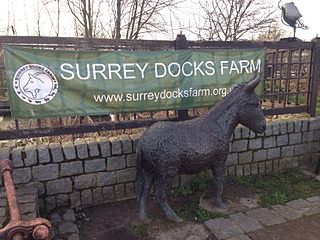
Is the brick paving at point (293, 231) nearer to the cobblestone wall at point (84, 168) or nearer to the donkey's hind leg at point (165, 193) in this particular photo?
the donkey's hind leg at point (165, 193)

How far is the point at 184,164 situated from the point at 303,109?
11.0 ft

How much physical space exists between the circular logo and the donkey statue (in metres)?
1.39

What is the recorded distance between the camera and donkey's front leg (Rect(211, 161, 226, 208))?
391cm

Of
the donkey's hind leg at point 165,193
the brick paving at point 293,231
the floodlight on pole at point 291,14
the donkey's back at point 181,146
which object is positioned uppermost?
the floodlight on pole at point 291,14

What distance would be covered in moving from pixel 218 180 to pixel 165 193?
2.58ft

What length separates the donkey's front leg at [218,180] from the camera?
3906 mm

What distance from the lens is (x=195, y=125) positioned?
3775 mm

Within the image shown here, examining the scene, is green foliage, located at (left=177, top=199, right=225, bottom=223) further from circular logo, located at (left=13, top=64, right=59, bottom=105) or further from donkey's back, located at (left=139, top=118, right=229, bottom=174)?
circular logo, located at (left=13, top=64, right=59, bottom=105)

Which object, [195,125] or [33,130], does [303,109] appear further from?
[33,130]

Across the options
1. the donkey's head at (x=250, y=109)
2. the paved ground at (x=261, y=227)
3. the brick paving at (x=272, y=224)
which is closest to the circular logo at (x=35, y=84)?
the paved ground at (x=261, y=227)

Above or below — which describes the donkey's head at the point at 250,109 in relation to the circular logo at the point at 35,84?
below

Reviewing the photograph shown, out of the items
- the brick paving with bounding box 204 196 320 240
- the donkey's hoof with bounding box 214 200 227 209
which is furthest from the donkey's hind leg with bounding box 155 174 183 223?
the donkey's hoof with bounding box 214 200 227 209

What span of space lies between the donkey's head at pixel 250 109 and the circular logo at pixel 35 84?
2.44m

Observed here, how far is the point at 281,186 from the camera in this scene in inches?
192
